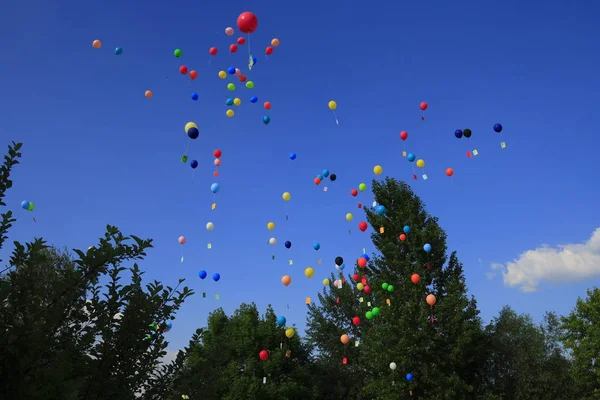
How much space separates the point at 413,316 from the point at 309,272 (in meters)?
9.81

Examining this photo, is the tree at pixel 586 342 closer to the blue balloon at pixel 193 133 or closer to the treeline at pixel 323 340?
the treeline at pixel 323 340

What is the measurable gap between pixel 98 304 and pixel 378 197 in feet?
93.7

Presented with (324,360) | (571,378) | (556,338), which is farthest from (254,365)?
(556,338)

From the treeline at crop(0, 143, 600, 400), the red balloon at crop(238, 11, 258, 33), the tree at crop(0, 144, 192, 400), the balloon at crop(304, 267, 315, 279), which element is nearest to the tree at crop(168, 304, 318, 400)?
the treeline at crop(0, 143, 600, 400)

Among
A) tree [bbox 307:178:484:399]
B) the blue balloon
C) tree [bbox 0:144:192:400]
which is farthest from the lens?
tree [bbox 307:178:484:399]

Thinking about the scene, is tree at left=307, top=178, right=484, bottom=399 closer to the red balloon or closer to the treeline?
the treeline

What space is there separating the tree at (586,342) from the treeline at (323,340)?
0.09 meters

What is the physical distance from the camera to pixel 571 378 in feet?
109

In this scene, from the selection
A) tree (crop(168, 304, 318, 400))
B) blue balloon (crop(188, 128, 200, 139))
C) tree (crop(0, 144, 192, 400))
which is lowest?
tree (crop(0, 144, 192, 400))

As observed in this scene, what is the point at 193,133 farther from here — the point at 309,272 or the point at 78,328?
the point at 78,328

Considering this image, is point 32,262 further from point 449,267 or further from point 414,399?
point 449,267

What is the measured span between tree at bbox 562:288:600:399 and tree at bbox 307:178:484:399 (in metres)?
8.25

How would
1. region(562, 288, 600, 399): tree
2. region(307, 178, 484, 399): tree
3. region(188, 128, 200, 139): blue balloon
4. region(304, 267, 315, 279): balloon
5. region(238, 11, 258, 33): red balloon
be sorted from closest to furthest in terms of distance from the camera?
region(238, 11, 258, 33): red balloon, region(188, 128, 200, 139): blue balloon, region(304, 267, 315, 279): balloon, region(307, 178, 484, 399): tree, region(562, 288, 600, 399): tree

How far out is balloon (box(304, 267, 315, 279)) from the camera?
19.0 m
